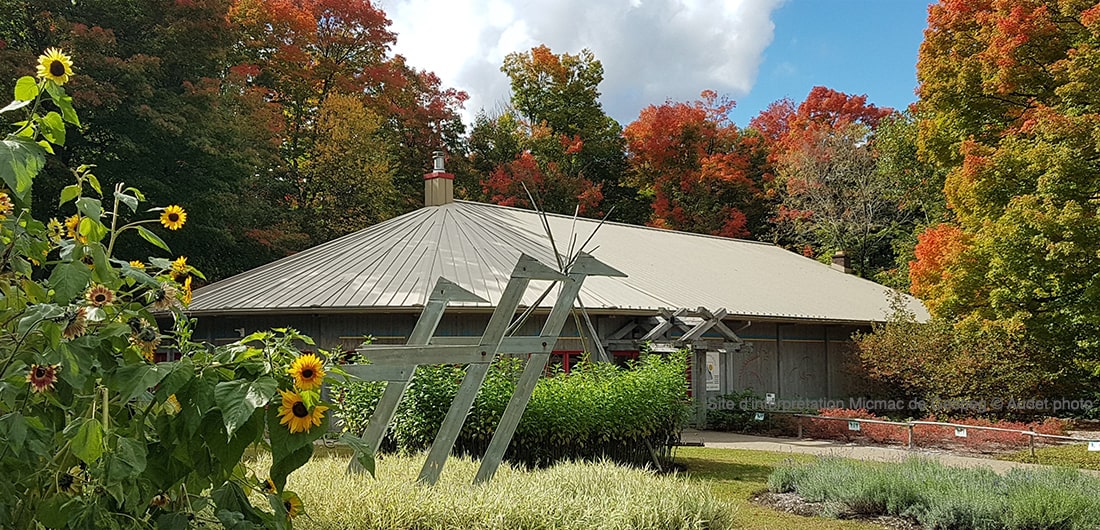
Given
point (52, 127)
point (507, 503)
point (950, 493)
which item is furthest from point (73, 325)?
point (950, 493)

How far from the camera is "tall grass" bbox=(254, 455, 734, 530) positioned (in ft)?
17.6

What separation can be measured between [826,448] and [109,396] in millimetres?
13808

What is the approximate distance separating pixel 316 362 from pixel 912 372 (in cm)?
1866

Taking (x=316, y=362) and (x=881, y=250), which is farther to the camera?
(x=881, y=250)

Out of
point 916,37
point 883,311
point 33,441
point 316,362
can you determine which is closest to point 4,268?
point 33,441

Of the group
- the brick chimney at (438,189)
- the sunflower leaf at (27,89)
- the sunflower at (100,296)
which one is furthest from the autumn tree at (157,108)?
the sunflower at (100,296)

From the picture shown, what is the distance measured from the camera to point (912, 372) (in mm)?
19484

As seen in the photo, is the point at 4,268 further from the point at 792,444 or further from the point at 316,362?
the point at 792,444

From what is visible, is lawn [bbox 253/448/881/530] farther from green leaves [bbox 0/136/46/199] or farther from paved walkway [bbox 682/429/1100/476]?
paved walkway [bbox 682/429/1100/476]

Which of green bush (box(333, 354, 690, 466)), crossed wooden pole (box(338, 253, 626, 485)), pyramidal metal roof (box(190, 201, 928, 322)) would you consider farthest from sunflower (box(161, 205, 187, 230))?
pyramidal metal roof (box(190, 201, 928, 322))

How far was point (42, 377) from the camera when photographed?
2.67m

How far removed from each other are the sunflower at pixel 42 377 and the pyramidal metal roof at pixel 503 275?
12.6m

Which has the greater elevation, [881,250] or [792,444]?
[881,250]

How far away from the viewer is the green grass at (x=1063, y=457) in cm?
1293
